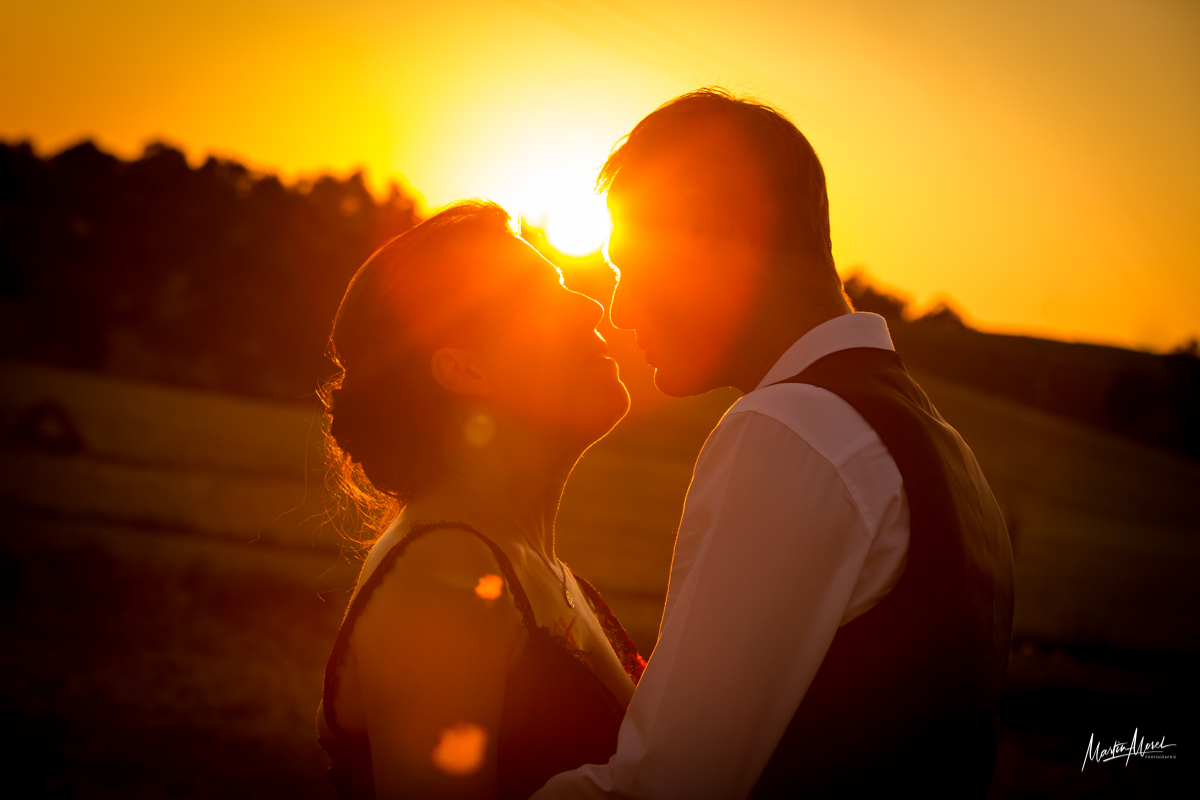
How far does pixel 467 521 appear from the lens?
2.34 metres

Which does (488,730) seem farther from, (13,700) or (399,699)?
(13,700)

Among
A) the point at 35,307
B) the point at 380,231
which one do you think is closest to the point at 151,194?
the point at 35,307

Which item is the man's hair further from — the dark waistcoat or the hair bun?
the hair bun

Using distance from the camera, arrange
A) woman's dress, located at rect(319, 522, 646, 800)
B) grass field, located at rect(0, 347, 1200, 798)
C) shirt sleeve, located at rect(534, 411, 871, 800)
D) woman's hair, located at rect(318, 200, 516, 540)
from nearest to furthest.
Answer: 1. shirt sleeve, located at rect(534, 411, 871, 800)
2. woman's dress, located at rect(319, 522, 646, 800)
3. woman's hair, located at rect(318, 200, 516, 540)
4. grass field, located at rect(0, 347, 1200, 798)

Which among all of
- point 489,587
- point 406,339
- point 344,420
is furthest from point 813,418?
point 344,420

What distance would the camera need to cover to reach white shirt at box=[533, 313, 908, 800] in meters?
1.54

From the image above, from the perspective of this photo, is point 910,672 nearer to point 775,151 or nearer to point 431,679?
point 431,679

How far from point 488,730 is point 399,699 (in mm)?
231

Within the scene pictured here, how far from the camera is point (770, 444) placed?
1.57 meters

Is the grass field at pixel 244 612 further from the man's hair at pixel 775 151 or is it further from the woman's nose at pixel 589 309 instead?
the man's hair at pixel 775 151
